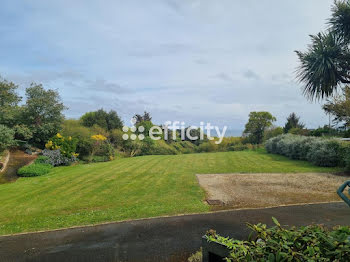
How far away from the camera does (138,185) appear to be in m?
7.42

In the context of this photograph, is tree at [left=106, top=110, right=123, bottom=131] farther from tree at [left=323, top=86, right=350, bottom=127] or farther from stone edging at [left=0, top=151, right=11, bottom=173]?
tree at [left=323, top=86, right=350, bottom=127]

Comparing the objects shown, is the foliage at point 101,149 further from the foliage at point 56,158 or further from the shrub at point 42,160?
the shrub at point 42,160

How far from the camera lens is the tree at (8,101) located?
11548 millimetres

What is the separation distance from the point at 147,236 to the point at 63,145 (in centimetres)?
1101

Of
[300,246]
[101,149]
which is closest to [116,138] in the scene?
[101,149]

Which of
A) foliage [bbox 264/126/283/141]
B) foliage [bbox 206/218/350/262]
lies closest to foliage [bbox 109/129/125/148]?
foliage [bbox 264/126/283/141]

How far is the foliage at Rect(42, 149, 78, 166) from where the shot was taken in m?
12.1

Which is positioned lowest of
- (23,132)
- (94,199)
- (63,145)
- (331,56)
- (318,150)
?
(94,199)

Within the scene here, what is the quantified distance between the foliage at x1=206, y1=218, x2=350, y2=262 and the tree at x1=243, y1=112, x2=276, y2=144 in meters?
24.1

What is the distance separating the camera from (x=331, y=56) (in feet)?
36.2

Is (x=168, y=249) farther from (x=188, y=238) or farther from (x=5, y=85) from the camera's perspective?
(x=5, y=85)

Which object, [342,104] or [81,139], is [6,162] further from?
[342,104]

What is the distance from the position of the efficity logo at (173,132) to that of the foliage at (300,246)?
18862 mm

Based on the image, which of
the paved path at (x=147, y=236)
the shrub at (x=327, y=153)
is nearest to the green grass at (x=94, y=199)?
the paved path at (x=147, y=236)
